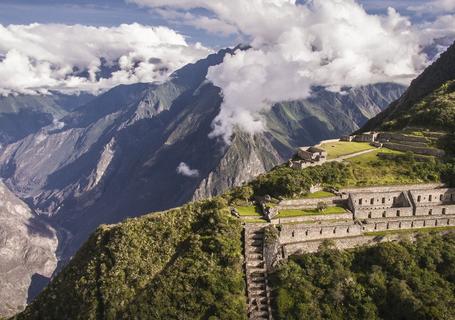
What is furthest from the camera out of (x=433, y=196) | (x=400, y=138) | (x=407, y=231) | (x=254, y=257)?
(x=400, y=138)

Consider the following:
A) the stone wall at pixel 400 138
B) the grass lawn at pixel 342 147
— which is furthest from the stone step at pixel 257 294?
the stone wall at pixel 400 138

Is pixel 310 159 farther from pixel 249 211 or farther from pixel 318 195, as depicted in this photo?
pixel 249 211

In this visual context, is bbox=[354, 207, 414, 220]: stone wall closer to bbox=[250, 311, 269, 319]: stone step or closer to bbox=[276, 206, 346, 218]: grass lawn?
bbox=[276, 206, 346, 218]: grass lawn

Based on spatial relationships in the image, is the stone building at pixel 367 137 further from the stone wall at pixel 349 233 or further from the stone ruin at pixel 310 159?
the stone wall at pixel 349 233

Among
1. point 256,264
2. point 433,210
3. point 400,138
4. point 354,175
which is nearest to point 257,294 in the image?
point 256,264

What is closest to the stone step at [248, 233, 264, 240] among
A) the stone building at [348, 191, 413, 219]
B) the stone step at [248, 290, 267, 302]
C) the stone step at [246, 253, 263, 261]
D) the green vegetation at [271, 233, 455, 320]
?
the stone step at [246, 253, 263, 261]

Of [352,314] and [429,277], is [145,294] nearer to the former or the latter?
[352,314]
